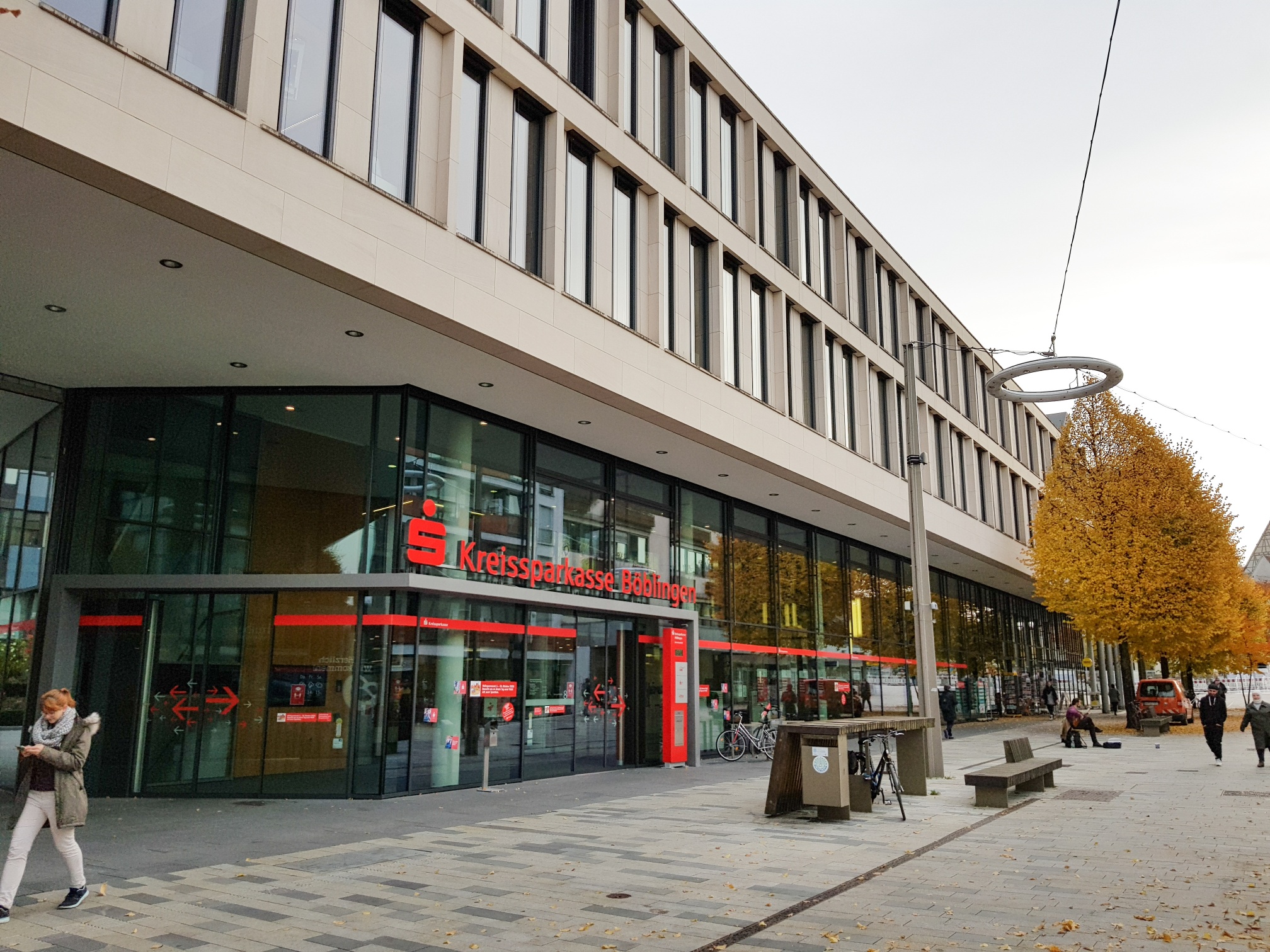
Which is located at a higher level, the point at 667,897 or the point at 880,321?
the point at 880,321

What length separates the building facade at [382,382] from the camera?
1068 cm

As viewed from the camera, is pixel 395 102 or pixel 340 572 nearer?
pixel 395 102

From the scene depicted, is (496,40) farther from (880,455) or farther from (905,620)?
(905,620)

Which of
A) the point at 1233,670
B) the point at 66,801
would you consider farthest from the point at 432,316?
the point at 1233,670

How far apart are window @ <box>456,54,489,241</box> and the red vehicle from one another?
30.5 metres

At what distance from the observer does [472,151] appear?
14.7m

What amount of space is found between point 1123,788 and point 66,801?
50.5 feet

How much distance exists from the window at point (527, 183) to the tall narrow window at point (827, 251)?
12165 mm

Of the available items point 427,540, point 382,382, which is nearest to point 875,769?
point 427,540

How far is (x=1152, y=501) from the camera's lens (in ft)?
105

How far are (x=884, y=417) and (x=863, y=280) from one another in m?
4.20

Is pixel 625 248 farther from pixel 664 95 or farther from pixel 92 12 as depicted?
pixel 92 12

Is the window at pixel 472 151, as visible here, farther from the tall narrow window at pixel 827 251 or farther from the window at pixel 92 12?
the tall narrow window at pixel 827 251

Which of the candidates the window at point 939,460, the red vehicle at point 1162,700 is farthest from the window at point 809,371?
the red vehicle at point 1162,700
